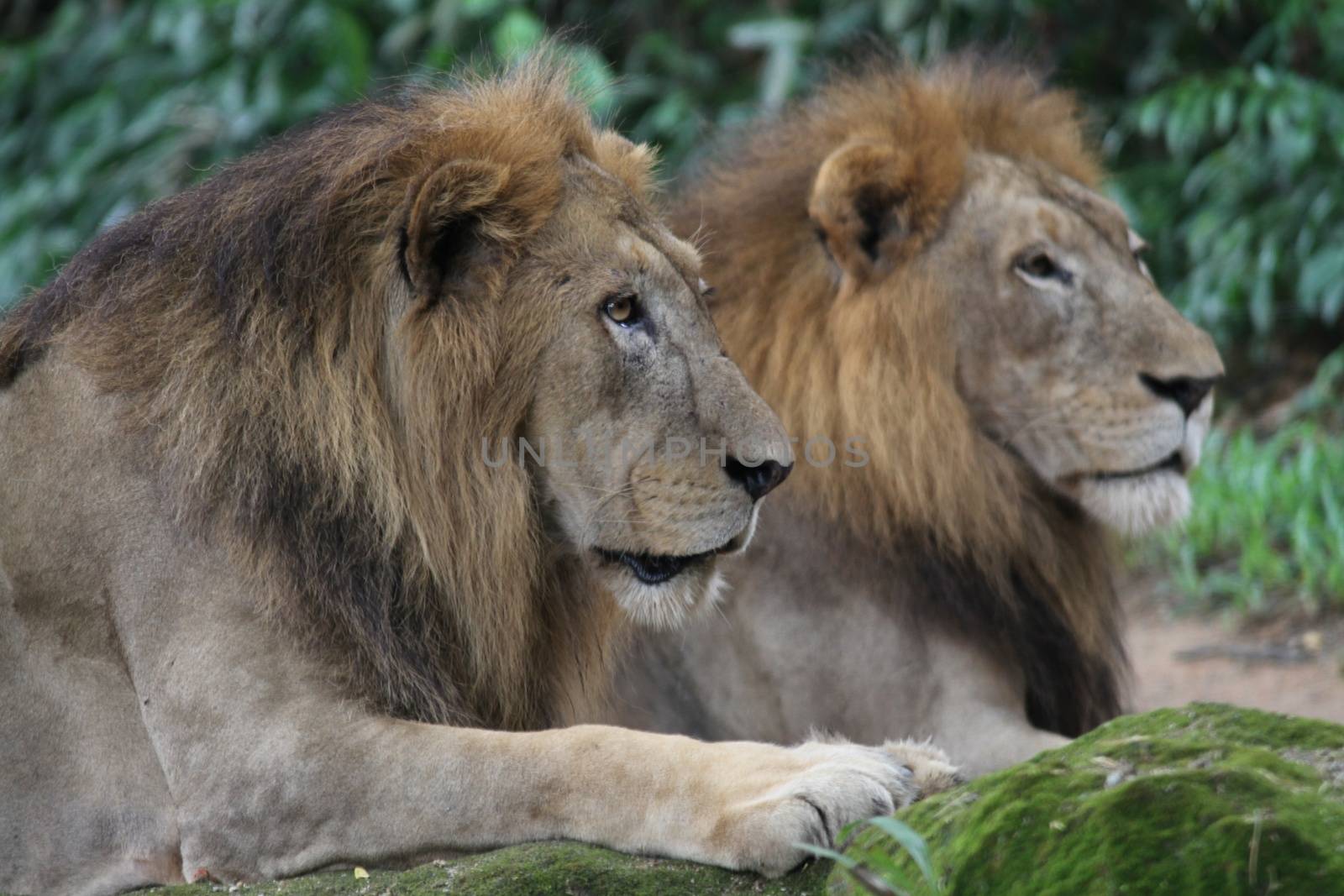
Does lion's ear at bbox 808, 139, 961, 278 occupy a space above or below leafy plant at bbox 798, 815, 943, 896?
above

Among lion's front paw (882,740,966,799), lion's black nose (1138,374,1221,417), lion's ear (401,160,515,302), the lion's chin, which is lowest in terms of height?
the lion's chin

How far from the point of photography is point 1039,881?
6.84 ft

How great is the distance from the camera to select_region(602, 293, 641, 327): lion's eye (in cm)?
301

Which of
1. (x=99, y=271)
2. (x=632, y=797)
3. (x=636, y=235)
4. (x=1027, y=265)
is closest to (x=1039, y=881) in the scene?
(x=632, y=797)

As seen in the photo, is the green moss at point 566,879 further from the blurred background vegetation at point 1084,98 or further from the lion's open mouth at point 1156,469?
the blurred background vegetation at point 1084,98

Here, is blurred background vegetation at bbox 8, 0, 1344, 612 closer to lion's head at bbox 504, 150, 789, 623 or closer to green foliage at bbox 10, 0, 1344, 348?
green foliage at bbox 10, 0, 1344, 348

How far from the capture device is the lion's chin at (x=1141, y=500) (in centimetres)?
405

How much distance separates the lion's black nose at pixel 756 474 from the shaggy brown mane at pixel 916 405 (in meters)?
1.03

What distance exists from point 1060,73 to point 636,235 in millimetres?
5479

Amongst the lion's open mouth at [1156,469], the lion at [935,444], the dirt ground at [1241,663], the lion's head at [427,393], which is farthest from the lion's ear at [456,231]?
the dirt ground at [1241,663]

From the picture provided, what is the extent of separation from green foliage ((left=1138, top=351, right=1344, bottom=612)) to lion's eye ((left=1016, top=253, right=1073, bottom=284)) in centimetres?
195

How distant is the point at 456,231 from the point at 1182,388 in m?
1.95

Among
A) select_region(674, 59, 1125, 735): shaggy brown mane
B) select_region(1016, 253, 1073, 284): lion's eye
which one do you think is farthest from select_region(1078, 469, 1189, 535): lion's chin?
select_region(1016, 253, 1073, 284): lion's eye

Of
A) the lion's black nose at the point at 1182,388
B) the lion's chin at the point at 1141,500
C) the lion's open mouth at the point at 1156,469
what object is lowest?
the lion's chin at the point at 1141,500
